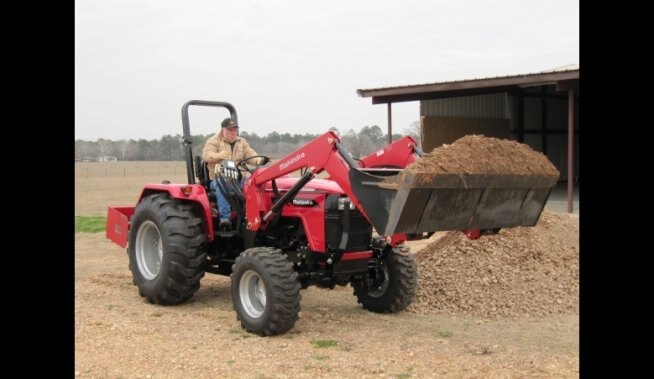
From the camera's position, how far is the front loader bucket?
18.0ft

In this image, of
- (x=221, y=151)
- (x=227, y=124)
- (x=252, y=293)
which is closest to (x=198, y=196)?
(x=221, y=151)

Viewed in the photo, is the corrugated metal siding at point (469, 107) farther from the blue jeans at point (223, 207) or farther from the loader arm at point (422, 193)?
the loader arm at point (422, 193)

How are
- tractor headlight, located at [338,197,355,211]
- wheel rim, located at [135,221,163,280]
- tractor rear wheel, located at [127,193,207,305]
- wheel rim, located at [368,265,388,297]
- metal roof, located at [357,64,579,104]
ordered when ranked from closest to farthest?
tractor headlight, located at [338,197,355,211] → tractor rear wheel, located at [127,193,207,305] → wheel rim, located at [368,265,388,297] → wheel rim, located at [135,221,163,280] → metal roof, located at [357,64,579,104]

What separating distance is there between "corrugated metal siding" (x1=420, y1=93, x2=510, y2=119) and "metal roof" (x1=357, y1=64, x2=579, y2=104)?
312 millimetres

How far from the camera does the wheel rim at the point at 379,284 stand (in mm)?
7497

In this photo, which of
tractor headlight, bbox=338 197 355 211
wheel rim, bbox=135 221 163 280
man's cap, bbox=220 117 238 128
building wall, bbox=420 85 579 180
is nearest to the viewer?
tractor headlight, bbox=338 197 355 211

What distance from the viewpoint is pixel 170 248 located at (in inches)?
290

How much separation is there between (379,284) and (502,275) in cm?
198

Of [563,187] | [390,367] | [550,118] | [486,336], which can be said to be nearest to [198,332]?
[390,367]

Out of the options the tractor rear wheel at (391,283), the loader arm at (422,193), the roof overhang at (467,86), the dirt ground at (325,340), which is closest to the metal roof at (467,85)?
the roof overhang at (467,86)

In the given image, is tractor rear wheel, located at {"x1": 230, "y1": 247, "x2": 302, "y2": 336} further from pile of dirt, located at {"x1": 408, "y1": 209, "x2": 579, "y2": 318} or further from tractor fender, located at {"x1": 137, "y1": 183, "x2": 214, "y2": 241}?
pile of dirt, located at {"x1": 408, "y1": 209, "x2": 579, "y2": 318}

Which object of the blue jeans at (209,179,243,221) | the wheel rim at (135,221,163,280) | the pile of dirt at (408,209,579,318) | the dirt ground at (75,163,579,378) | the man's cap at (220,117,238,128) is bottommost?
the dirt ground at (75,163,579,378)

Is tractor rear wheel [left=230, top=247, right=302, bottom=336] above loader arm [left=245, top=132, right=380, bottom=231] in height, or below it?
below

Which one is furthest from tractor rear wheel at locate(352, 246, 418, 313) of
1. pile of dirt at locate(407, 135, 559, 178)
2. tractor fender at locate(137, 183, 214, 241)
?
pile of dirt at locate(407, 135, 559, 178)
